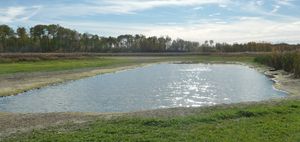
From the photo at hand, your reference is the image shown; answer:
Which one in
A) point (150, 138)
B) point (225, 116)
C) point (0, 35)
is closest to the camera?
point (150, 138)

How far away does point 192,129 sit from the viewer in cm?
1507

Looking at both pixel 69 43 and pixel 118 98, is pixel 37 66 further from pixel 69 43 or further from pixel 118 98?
pixel 69 43

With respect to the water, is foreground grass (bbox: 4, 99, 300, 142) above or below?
above

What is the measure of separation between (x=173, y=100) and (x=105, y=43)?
16008 centimetres

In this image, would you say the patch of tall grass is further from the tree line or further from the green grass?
the tree line

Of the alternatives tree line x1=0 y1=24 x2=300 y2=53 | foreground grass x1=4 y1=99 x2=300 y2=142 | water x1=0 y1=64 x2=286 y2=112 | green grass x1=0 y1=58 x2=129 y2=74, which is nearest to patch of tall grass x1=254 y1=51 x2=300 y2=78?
water x1=0 y1=64 x2=286 y2=112

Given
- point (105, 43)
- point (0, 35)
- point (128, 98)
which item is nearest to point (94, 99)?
point (128, 98)

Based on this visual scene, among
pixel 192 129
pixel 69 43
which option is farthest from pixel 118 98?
pixel 69 43

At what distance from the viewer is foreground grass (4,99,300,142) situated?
13.5 m

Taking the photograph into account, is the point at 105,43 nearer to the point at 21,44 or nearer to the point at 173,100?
the point at 21,44

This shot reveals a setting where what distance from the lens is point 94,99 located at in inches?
1242

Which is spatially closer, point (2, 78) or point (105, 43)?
point (2, 78)

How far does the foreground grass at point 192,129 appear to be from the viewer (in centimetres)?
1351

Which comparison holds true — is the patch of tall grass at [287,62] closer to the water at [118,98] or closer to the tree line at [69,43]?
the water at [118,98]
